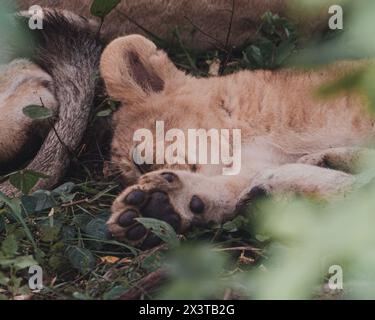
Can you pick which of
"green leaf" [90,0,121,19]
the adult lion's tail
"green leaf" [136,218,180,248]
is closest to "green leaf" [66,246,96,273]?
"green leaf" [136,218,180,248]

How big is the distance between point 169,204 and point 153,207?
0.15 ft

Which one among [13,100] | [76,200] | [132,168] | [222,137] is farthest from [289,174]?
[13,100]

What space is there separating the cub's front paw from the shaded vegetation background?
48 millimetres

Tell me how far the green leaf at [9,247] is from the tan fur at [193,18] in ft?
3.81

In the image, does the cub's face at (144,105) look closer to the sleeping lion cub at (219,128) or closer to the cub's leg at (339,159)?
the sleeping lion cub at (219,128)

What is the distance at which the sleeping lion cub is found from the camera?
2150mm

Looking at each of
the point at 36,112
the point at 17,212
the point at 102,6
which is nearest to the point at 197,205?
the point at 17,212

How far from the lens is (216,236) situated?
2.21 meters

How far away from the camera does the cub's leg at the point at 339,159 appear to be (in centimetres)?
225

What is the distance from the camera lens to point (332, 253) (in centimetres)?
90
